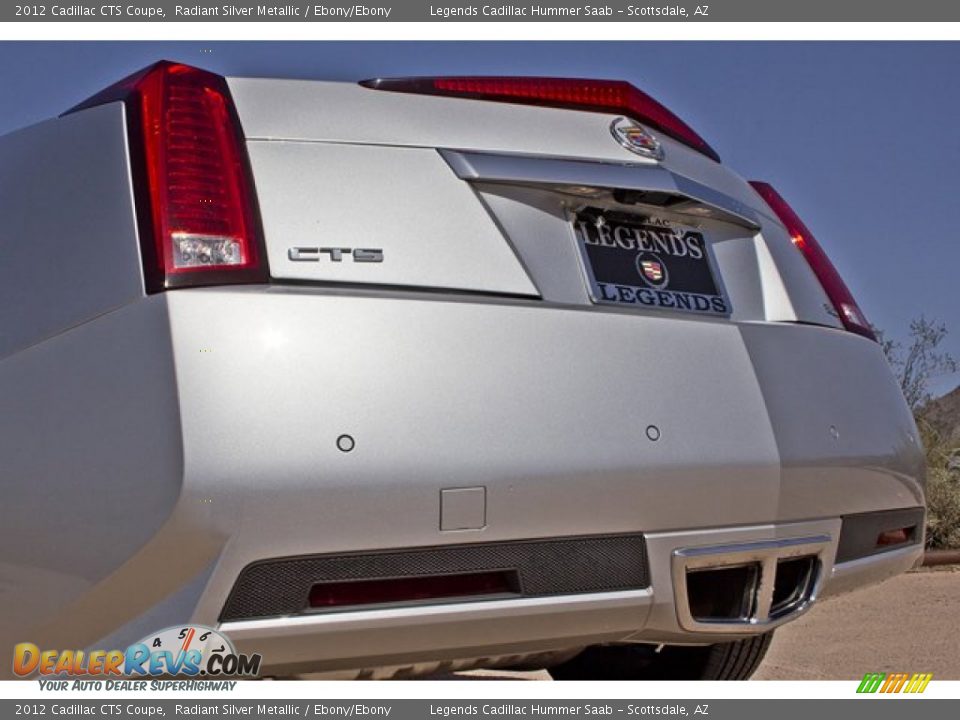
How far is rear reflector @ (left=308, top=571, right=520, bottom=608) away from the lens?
7.18ft

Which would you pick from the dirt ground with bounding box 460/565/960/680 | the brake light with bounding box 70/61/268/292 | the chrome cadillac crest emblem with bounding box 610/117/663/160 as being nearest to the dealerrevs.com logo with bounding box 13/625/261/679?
the brake light with bounding box 70/61/268/292

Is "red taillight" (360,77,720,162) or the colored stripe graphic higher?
"red taillight" (360,77,720,162)

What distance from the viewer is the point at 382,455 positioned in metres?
2.15

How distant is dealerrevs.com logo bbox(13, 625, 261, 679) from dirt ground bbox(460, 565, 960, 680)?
100 inches

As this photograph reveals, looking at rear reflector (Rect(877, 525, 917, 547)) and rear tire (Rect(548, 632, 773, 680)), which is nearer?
rear reflector (Rect(877, 525, 917, 547))

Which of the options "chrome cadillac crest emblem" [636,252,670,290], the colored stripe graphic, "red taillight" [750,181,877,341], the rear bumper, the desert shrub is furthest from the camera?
the desert shrub

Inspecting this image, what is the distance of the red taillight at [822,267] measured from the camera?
3326 millimetres

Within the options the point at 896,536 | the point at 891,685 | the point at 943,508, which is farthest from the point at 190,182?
the point at 943,508

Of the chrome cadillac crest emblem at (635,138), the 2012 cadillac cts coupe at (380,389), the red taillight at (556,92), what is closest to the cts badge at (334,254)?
the 2012 cadillac cts coupe at (380,389)

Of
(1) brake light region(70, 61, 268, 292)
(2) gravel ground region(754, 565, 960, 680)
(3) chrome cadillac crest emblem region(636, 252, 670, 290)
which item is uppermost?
(1) brake light region(70, 61, 268, 292)

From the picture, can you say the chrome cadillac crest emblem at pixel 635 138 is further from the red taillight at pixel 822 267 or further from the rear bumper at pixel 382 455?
the red taillight at pixel 822 267

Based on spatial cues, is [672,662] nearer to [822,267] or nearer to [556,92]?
[822,267]

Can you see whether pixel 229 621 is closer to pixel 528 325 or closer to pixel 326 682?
pixel 326 682

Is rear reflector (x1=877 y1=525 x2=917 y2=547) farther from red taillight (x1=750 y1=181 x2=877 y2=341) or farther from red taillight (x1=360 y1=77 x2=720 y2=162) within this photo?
red taillight (x1=360 y1=77 x2=720 y2=162)
